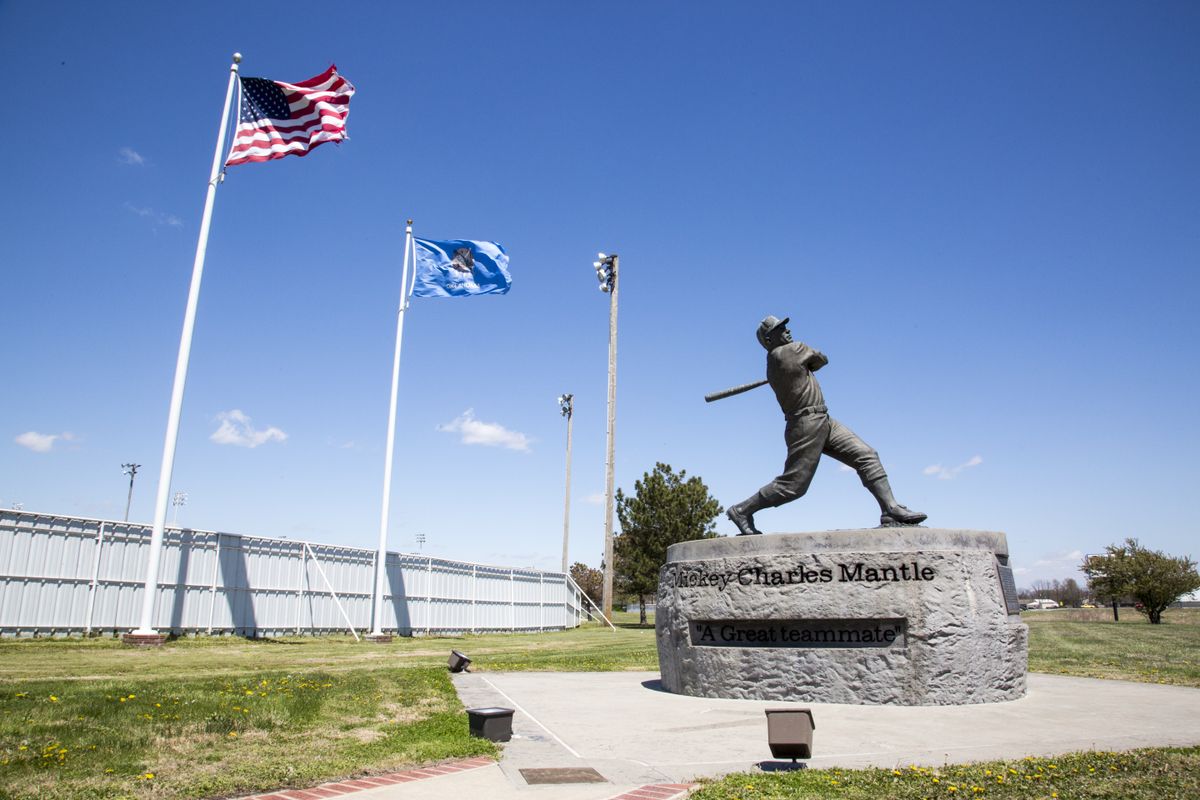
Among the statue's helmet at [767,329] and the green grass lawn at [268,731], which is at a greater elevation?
the statue's helmet at [767,329]

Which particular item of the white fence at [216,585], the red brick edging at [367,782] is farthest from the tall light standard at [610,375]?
the red brick edging at [367,782]

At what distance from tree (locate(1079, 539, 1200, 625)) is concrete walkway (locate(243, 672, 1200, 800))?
2799cm

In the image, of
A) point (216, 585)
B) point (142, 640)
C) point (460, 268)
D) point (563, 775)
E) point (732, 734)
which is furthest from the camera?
point (460, 268)

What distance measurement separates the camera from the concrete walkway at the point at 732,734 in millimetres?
4762

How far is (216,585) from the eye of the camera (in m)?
18.7

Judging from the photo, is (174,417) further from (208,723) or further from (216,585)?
(208,723)

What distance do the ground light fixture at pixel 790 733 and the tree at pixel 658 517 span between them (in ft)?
87.9

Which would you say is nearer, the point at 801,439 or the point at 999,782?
the point at 999,782

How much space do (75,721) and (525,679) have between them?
18.4 ft

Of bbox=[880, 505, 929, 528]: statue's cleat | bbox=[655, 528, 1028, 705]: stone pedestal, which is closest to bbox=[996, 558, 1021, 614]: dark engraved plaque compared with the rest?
bbox=[655, 528, 1028, 705]: stone pedestal

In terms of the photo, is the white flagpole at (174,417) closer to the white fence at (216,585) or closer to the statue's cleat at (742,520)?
the white fence at (216,585)

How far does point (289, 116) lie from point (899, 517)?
48.3 ft

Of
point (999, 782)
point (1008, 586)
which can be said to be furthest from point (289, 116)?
point (999, 782)

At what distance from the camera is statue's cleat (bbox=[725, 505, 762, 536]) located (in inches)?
380
